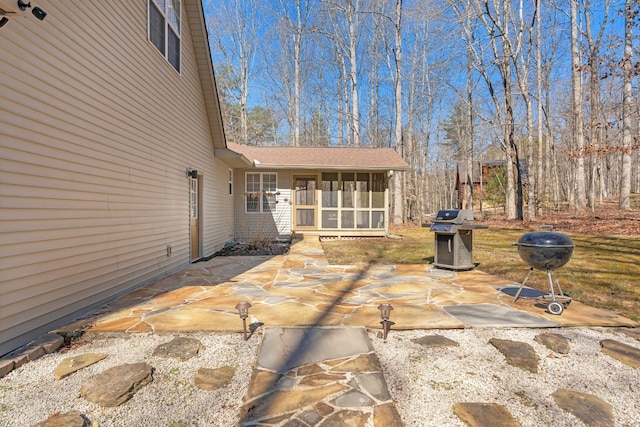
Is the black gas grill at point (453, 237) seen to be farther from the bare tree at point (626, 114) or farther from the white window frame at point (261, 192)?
the bare tree at point (626, 114)

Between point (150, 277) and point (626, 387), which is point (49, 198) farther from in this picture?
point (626, 387)

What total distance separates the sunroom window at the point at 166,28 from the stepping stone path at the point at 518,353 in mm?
6416

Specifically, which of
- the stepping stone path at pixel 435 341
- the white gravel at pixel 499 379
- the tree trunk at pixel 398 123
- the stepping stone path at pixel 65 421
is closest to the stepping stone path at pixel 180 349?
the stepping stone path at pixel 65 421

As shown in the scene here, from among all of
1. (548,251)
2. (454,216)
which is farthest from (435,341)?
(454,216)

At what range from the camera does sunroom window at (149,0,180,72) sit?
5.33m

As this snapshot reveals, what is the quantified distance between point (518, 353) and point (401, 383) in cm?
115

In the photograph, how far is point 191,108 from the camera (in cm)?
702

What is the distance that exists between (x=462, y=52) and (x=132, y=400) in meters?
Answer: 19.4

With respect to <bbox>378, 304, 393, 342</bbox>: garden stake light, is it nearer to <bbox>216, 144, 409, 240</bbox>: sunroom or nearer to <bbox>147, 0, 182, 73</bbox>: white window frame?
<bbox>147, 0, 182, 73</bbox>: white window frame

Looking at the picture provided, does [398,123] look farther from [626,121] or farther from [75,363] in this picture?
[75,363]

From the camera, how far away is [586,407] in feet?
6.51

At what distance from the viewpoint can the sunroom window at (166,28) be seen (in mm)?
5334

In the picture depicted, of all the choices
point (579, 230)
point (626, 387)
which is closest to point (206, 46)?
point (626, 387)

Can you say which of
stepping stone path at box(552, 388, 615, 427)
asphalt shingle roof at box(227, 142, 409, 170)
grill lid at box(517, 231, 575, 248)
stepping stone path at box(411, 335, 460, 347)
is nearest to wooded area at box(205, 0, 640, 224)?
asphalt shingle roof at box(227, 142, 409, 170)
